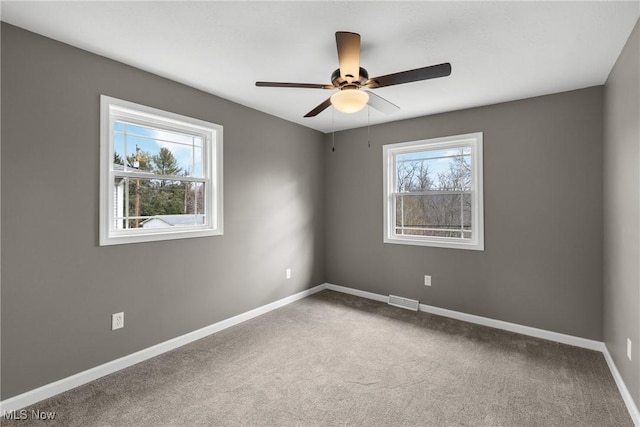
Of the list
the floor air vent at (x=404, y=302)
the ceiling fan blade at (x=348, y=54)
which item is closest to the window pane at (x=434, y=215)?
the floor air vent at (x=404, y=302)

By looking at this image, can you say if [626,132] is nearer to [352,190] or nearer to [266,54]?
[266,54]

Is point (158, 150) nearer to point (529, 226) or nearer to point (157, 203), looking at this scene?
point (157, 203)

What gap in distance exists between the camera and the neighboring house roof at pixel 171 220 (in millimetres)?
2850

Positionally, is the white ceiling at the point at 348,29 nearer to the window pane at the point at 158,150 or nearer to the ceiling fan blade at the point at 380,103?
the ceiling fan blade at the point at 380,103

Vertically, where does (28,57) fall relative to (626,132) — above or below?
above

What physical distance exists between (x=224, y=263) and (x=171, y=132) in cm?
144

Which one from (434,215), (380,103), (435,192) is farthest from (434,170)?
(380,103)

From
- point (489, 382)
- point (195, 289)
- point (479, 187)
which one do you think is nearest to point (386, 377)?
point (489, 382)

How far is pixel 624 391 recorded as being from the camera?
216 centimetres

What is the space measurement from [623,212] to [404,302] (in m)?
2.42

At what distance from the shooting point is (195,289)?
3.10 m

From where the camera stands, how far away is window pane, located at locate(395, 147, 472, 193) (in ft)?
12.3

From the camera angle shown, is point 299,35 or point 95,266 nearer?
point 299,35

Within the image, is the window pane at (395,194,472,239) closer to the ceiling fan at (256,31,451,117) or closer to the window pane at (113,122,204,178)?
the ceiling fan at (256,31,451,117)
